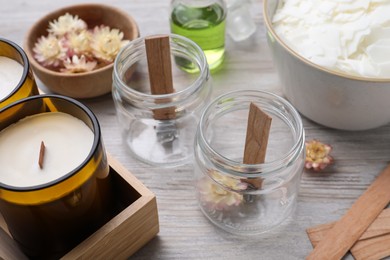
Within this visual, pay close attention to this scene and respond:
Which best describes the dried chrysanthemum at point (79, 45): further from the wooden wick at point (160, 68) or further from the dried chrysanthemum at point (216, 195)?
the dried chrysanthemum at point (216, 195)

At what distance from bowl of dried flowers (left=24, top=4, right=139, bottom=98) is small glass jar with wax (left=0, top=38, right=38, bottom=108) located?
0.10 meters

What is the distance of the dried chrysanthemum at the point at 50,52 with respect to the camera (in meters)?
0.73

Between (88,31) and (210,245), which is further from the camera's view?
(88,31)

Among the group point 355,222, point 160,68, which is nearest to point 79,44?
point 160,68

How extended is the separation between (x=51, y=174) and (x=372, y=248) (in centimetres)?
33

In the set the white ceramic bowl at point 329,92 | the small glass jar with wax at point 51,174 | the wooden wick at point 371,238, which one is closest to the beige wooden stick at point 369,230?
the wooden wick at point 371,238

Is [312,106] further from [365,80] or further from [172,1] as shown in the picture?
[172,1]

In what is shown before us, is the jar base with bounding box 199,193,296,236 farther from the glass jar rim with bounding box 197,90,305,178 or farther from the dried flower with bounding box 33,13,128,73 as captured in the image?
the dried flower with bounding box 33,13,128,73

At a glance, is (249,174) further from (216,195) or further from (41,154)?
(41,154)

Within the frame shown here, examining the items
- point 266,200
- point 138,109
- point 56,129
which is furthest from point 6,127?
point 266,200

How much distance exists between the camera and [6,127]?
54 centimetres

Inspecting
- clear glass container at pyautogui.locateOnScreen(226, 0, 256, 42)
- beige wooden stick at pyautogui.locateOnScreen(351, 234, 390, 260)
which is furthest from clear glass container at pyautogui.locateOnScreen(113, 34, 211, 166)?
beige wooden stick at pyautogui.locateOnScreen(351, 234, 390, 260)

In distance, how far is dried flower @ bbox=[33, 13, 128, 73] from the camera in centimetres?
73

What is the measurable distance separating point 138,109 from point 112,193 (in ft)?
0.40
